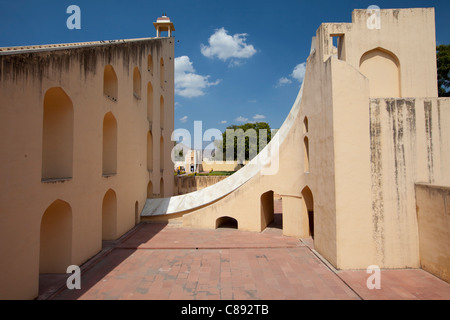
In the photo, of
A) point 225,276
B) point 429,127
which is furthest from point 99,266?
point 429,127

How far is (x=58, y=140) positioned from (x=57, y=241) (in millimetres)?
2559

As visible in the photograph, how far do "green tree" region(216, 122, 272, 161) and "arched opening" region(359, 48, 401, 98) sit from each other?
2077 centimetres

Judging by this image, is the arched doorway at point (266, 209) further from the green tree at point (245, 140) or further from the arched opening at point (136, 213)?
the green tree at point (245, 140)

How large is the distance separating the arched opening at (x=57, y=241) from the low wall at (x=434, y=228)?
28.8ft

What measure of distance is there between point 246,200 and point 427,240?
6.23 meters

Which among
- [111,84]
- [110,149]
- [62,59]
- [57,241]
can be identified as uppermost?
[111,84]

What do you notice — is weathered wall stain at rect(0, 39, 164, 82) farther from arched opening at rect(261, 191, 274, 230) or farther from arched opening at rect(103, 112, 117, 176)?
arched opening at rect(261, 191, 274, 230)

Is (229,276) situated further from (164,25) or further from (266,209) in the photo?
(164,25)

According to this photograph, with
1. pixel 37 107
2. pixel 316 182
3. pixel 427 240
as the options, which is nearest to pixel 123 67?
pixel 37 107

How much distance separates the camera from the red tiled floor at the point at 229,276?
220 inches

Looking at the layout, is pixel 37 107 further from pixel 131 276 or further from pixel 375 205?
pixel 375 205

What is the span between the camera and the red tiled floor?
5582mm

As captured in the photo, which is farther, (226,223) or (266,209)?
(226,223)

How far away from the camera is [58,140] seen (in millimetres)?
6648
